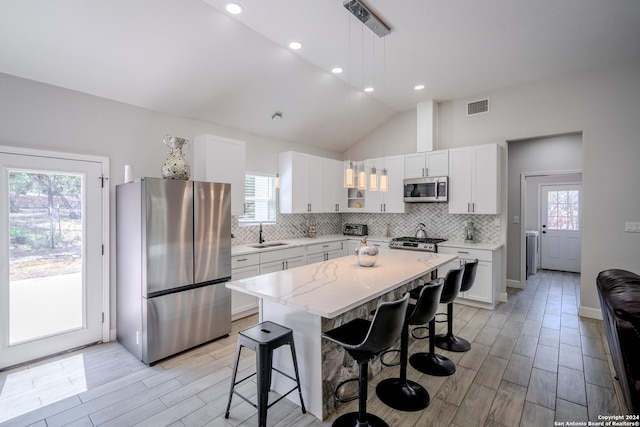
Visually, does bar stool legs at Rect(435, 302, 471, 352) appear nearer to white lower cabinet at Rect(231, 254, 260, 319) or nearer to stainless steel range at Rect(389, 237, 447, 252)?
stainless steel range at Rect(389, 237, 447, 252)

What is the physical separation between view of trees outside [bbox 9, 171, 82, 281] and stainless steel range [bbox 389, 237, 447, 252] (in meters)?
4.21

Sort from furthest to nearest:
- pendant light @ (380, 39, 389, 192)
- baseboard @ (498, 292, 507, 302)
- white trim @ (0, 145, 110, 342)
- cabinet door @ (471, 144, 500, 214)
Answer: baseboard @ (498, 292, 507, 302) < cabinet door @ (471, 144, 500, 214) < white trim @ (0, 145, 110, 342) < pendant light @ (380, 39, 389, 192)

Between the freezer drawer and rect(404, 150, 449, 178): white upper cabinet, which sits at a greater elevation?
rect(404, 150, 449, 178): white upper cabinet

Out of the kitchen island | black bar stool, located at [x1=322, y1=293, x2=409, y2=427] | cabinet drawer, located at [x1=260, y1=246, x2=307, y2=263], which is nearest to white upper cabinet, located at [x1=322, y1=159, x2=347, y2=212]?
cabinet drawer, located at [x1=260, y1=246, x2=307, y2=263]

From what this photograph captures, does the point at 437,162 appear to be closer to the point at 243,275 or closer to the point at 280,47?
the point at 280,47

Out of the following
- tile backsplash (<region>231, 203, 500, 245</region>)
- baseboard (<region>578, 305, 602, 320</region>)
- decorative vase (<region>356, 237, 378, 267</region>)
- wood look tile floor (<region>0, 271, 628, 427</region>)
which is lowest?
wood look tile floor (<region>0, 271, 628, 427</region>)

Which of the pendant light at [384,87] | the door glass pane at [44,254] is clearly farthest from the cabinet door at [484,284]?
the door glass pane at [44,254]

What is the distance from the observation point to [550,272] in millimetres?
6844

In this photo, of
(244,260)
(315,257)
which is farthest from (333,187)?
(244,260)

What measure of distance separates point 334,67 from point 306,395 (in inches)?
148

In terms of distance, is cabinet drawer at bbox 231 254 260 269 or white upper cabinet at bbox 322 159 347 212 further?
white upper cabinet at bbox 322 159 347 212

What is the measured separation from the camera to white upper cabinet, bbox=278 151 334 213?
5.18 metres

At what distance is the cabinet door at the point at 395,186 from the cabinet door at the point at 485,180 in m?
1.16

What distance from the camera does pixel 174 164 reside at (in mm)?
3225
